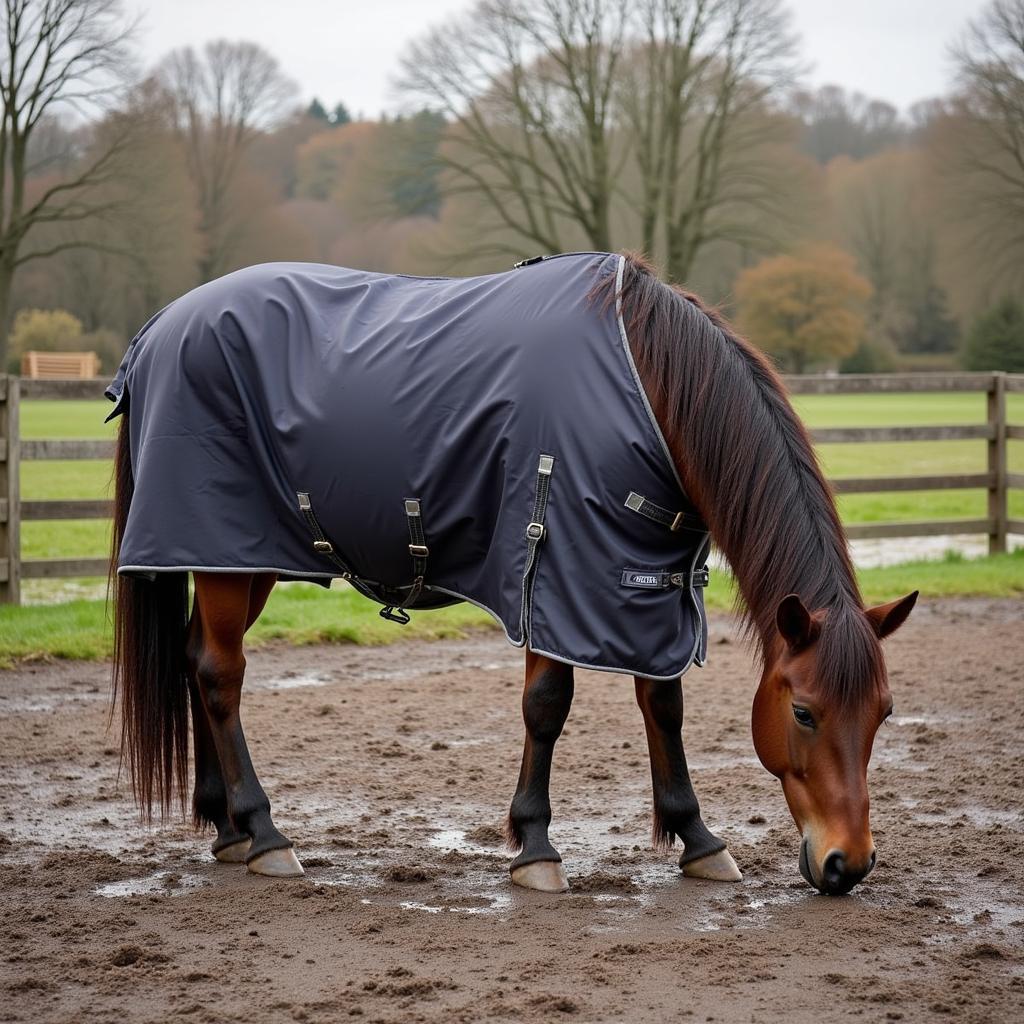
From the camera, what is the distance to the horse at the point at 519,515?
339cm

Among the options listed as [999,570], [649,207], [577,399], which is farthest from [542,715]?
[649,207]

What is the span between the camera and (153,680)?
13.7 ft

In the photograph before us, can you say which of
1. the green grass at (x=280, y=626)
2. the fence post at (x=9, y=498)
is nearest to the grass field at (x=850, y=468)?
the fence post at (x=9, y=498)

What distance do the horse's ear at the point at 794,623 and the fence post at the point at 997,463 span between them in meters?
8.01

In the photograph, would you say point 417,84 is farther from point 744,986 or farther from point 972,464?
point 744,986

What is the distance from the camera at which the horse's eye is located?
3248mm

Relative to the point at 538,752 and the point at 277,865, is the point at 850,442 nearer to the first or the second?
the point at 538,752

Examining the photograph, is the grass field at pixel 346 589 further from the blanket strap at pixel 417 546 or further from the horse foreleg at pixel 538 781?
the horse foreleg at pixel 538 781

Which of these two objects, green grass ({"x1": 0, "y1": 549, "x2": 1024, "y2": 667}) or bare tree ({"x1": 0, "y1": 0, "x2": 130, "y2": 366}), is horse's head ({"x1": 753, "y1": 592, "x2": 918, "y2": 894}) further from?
bare tree ({"x1": 0, "y1": 0, "x2": 130, "y2": 366})

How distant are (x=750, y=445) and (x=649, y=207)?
26.9 m

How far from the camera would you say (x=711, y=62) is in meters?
28.8

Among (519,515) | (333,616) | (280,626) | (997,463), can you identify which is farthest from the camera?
(997,463)

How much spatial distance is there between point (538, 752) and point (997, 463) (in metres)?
8.22

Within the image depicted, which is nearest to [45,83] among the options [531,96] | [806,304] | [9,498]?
[531,96]
